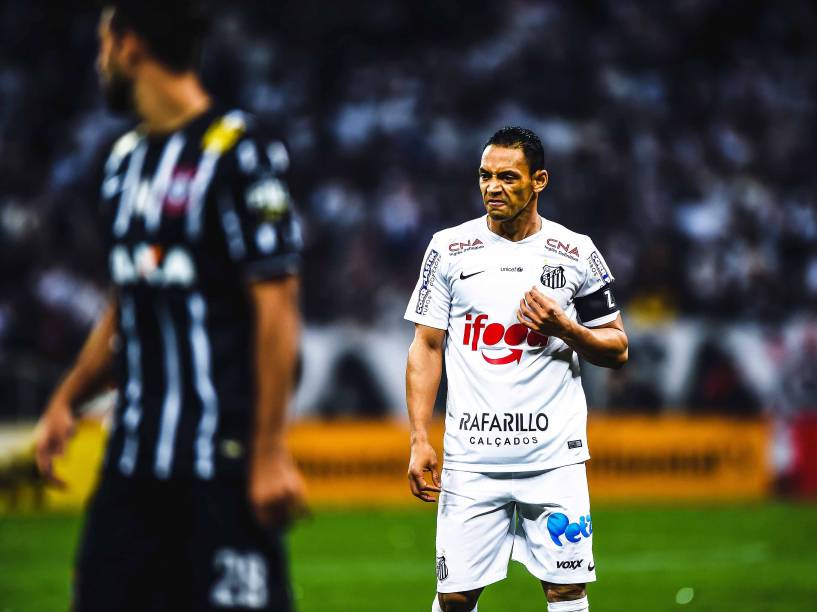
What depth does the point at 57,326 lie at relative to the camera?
17.4 metres

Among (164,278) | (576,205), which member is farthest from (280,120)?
(164,278)

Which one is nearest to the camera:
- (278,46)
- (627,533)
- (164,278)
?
(164,278)

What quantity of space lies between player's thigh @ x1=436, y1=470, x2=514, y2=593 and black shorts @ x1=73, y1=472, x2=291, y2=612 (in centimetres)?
220

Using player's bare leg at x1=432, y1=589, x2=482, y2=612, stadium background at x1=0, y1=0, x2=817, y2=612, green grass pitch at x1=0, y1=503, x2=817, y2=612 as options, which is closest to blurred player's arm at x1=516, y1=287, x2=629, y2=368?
player's bare leg at x1=432, y1=589, x2=482, y2=612

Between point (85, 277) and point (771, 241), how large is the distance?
31.8 ft

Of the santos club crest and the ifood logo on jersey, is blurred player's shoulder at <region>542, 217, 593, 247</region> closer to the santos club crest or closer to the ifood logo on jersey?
the santos club crest

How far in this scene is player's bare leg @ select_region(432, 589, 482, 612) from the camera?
18.7 ft

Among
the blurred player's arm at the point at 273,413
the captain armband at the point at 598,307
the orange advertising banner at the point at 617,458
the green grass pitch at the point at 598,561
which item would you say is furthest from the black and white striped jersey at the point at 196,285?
the orange advertising banner at the point at 617,458

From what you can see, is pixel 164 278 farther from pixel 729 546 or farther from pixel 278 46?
pixel 278 46

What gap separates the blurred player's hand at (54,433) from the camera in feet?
13.3

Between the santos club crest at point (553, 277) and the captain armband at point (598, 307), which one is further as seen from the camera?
the captain armband at point (598, 307)

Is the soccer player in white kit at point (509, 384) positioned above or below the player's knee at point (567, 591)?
above

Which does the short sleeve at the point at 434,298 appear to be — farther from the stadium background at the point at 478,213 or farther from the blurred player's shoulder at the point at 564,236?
the stadium background at the point at 478,213

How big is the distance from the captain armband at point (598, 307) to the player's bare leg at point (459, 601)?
49.6 inches
